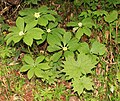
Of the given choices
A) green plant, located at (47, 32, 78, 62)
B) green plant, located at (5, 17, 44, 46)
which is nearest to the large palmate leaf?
green plant, located at (47, 32, 78, 62)

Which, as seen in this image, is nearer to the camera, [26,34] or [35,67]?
[26,34]

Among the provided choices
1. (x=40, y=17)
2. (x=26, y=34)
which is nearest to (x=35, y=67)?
(x=26, y=34)

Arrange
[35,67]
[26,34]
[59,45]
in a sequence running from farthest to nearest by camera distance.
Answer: [59,45], [35,67], [26,34]

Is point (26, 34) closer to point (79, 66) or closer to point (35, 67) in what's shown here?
point (35, 67)

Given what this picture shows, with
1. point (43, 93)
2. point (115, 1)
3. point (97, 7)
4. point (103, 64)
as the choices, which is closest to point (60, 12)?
point (97, 7)

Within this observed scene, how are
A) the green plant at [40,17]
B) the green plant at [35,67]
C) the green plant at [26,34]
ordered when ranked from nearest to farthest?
1. the green plant at [26,34]
2. the green plant at [35,67]
3. the green plant at [40,17]

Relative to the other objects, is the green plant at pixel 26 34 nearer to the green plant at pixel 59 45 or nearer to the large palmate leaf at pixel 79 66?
the green plant at pixel 59 45

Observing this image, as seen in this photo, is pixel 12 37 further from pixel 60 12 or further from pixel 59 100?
pixel 60 12

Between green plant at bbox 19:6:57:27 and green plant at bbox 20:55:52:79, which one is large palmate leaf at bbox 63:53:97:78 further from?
green plant at bbox 19:6:57:27

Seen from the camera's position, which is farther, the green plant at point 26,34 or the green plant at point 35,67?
the green plant at point 35,67

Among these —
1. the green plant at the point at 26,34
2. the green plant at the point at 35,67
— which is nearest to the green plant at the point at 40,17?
the green plant at the point at 26,34

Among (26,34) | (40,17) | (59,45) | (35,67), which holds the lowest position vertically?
(35,67)

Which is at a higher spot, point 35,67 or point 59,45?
point 59,45
